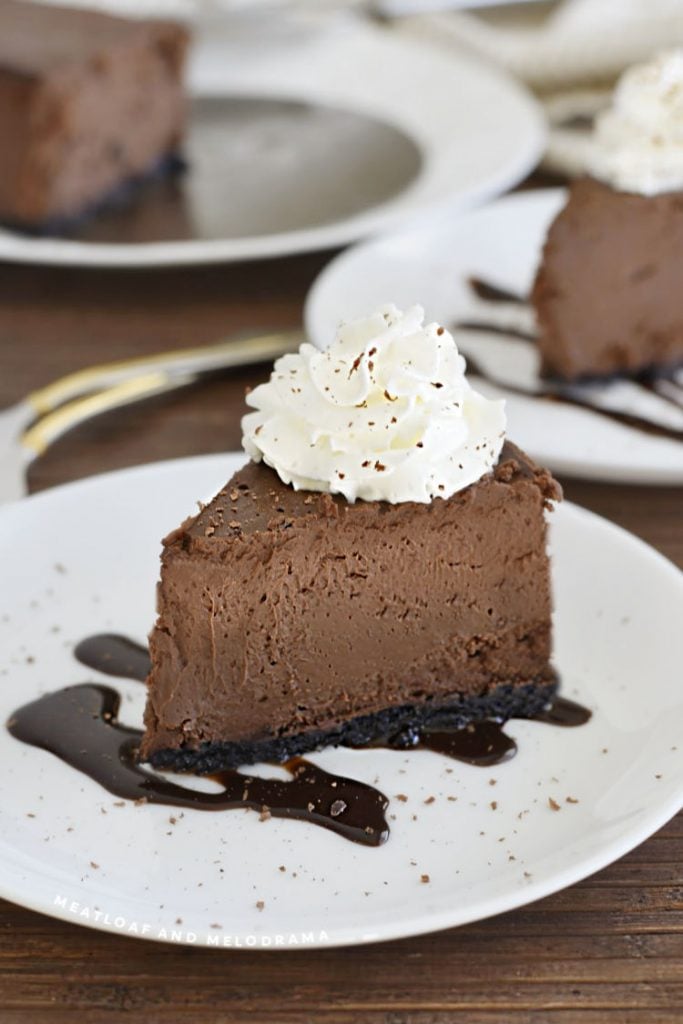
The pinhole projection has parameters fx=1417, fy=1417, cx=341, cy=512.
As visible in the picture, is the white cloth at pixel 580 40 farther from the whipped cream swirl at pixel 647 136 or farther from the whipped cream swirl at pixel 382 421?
the whipped cream swirl at pixel 382 421

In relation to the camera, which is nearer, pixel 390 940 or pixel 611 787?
pixel 390 940

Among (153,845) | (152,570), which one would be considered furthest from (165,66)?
(153,845)

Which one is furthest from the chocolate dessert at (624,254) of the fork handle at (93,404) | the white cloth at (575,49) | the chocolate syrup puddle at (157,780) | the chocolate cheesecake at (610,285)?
the chocolate syrup puddle at (157,780)

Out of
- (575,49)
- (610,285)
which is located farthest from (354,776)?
(575,49)

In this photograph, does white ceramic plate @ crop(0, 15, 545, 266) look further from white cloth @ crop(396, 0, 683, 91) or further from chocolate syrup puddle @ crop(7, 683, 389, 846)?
chocolate syrup puddle @ crop(7, 683, 389, 846)

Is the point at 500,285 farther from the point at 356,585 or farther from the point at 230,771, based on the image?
the point at 230,771

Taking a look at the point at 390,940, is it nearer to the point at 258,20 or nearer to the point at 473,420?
the point at 473,420
